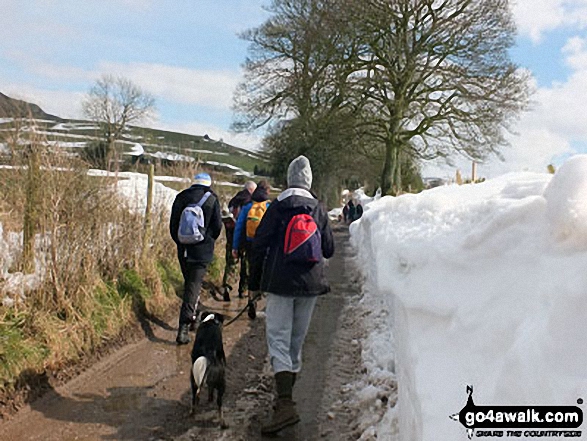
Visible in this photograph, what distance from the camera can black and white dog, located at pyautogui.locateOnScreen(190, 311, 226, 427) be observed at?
A: 435 cm

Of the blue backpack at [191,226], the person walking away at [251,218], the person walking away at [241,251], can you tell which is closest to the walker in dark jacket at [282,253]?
the blue backpack at [191,226]

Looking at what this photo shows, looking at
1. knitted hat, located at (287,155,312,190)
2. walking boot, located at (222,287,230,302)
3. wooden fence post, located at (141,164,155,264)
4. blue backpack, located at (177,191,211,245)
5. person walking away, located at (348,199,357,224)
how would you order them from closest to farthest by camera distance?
knitted hat, located at (287,155,312,190), blue backpack, located at (177,191,211,245), wooden fence post, located at (141,164,155,264), walking boot, located at (222,287,230,302), person walking away, located at (348,199,357,224)

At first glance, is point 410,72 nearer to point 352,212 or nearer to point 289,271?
Result: point 352,212

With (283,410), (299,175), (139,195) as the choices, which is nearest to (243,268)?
(139,195)

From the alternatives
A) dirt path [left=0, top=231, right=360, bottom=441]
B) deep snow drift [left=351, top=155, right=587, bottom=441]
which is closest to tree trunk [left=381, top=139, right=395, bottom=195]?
dirt path [left=0, top=231, right=360, bottom=441]

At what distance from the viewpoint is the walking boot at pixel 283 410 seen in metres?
4.08

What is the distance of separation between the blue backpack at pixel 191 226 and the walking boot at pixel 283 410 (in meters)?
2.46

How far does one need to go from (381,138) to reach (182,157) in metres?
14.1

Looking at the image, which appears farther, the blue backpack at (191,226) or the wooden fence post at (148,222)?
the wooden fence post at (148,222)

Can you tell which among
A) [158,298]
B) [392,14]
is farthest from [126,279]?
[392,14]

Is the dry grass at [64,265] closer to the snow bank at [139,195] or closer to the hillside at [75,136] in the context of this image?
the hillside at [75,136]

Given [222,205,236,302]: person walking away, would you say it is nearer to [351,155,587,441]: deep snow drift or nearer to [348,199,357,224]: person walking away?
[351,155,587,441]: deep snow drift

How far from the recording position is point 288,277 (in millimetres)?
4297

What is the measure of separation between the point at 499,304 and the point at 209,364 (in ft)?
9.25
